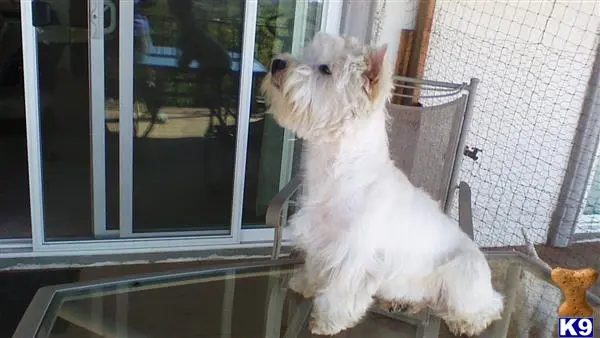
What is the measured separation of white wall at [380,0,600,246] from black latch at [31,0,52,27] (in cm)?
175

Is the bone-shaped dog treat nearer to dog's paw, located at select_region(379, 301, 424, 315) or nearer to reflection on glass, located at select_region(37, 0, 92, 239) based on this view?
dog's paw, located at select_region(379, 301, 424, 315)

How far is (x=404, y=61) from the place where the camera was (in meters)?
3.06

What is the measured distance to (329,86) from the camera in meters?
1.47

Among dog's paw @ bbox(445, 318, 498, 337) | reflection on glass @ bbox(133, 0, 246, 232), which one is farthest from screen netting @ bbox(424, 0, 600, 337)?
dog's paw @ bbox(445, 318, 498, 337)

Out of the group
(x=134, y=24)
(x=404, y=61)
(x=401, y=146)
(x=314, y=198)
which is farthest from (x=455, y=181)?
(x=134, y=24)

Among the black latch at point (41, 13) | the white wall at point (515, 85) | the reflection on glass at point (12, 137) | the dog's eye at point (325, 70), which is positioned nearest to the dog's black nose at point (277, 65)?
the dog's eye at point (325, 70)

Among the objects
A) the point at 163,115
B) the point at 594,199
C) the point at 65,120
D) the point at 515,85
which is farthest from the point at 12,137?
the point at 594,199

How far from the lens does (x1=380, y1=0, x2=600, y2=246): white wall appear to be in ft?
10.1

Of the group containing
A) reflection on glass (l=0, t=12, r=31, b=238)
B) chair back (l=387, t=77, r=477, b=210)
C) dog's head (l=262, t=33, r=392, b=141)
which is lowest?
reflection on glass (l=0, t=12, r=31, b=238)

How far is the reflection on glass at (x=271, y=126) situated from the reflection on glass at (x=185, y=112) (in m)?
0.11

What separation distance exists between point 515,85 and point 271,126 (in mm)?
1397

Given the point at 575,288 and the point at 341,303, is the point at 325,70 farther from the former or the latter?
the point at 575,288

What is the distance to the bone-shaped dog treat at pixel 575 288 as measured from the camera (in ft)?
4.96

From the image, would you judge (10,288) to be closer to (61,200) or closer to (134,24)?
(61,200)
